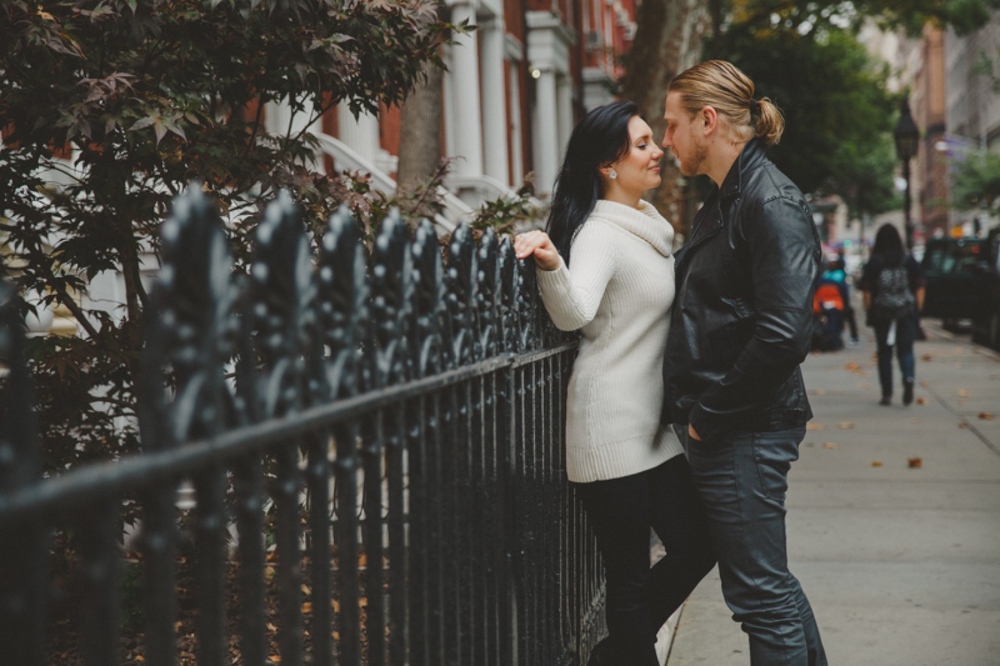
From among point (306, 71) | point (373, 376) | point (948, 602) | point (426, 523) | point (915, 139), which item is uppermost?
point (915, 139)

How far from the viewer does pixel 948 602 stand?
5602 mm

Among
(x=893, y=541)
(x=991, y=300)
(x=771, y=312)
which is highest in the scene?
(x=771, y=312)

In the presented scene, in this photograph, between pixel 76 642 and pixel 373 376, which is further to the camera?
pixel 76 642

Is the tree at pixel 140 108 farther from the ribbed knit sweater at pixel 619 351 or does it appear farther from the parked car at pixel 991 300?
the parked car at pixel 991 300

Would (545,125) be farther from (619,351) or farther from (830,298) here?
(619,351)

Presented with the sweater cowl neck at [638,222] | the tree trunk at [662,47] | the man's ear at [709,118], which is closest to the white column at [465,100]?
the tree trunk at [662,47]

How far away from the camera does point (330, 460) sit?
221cm

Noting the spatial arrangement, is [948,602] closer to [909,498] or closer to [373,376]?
[909,498]

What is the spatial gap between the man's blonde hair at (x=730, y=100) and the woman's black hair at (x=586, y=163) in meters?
0.24

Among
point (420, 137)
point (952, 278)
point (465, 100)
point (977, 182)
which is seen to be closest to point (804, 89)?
point (952, 278)

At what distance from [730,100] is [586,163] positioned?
1.66 feet

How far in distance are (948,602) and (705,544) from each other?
7.93 feet

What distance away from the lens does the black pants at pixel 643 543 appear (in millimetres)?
Answer: 3643

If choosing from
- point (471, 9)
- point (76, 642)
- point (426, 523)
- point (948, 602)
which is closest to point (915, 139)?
point (471, 9)
